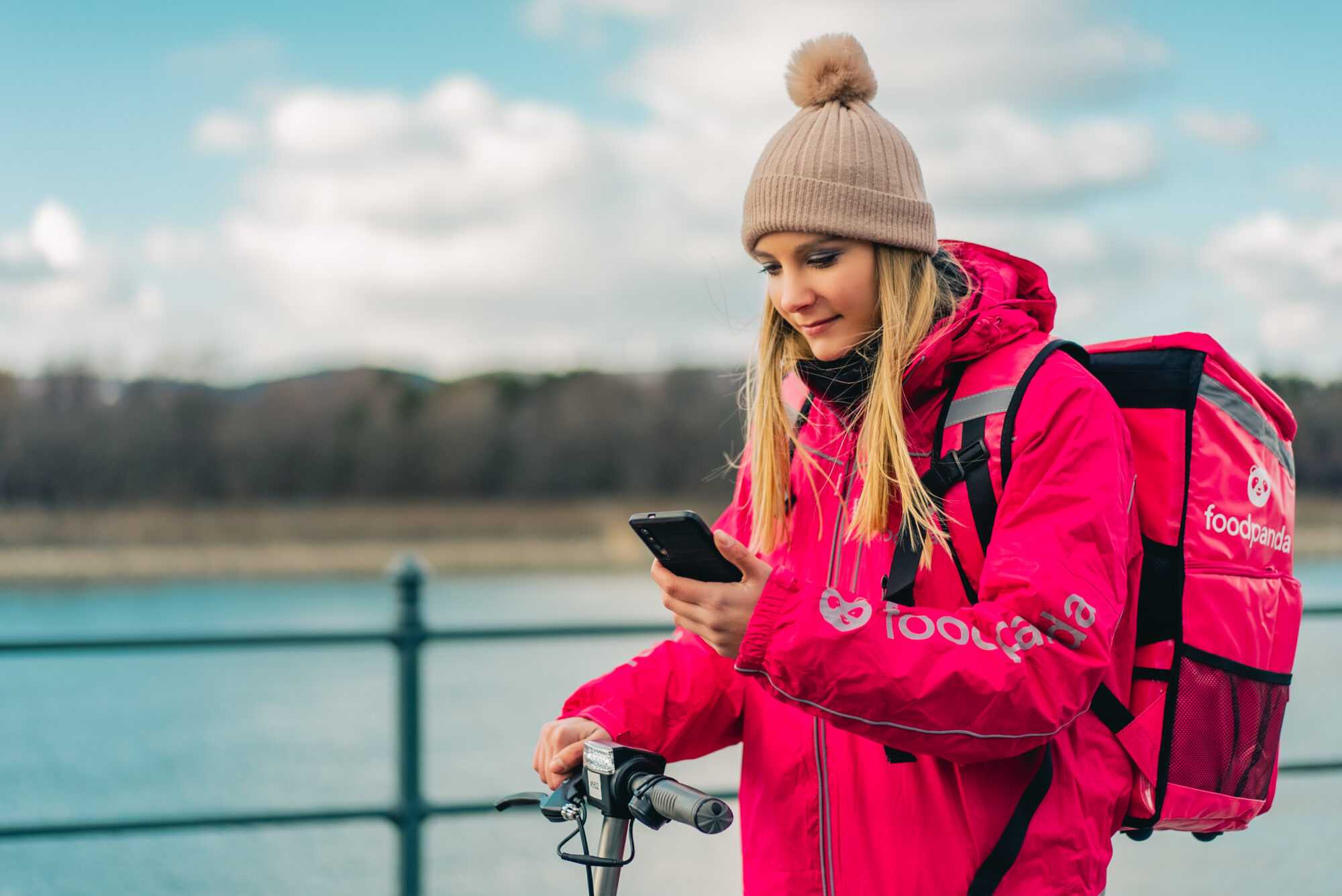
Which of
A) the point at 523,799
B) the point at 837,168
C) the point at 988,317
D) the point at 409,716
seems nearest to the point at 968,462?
the point at 988,317

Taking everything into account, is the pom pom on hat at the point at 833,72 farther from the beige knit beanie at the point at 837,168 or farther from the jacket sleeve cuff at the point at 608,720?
the jacket sleeve cuff at the point at 608,720

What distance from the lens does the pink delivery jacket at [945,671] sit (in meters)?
1.02

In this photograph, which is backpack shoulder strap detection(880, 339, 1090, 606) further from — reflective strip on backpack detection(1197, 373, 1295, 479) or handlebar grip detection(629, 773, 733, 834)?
handlebar grip detection(629, 773, 733, 834)

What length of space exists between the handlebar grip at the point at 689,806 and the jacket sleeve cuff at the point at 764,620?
12cm

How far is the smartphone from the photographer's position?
104 cm

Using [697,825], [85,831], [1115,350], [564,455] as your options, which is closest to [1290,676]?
[1115,350]

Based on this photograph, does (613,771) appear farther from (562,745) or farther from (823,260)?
(823,260)

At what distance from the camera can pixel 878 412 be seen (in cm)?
120

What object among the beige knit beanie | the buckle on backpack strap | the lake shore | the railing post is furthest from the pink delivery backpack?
the lake shore

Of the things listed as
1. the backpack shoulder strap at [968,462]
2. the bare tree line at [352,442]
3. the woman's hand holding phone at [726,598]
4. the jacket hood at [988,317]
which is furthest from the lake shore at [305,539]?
the woman's hand holding phone at [726,598]

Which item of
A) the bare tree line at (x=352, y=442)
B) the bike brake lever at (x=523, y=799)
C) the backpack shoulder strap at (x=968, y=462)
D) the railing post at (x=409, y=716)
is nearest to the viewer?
the backpack shoulder strap at (x=968, y=462)

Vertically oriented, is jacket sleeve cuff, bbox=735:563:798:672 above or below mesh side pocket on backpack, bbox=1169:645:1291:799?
above

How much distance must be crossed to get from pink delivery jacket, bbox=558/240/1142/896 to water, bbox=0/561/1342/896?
4.94 ft

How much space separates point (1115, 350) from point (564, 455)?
33.5 meters
